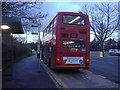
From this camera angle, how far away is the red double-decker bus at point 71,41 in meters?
13.7

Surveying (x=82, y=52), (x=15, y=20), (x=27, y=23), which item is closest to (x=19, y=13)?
(x=15, y=20)

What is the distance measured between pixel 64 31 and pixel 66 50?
1253mm

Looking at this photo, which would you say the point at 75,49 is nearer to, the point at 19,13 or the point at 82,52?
the point at 82,52

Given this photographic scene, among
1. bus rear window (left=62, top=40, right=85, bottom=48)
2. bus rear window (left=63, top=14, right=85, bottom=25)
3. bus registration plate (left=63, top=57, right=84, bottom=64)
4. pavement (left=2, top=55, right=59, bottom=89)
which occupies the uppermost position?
bus rear window (left=63, top=14, right=85, bottom=25)

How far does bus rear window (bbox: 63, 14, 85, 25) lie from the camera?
14.0 meters

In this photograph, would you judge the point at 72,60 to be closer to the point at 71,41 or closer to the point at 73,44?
the point at 73,44

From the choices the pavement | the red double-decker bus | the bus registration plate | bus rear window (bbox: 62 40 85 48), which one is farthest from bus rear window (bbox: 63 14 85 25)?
the pavement

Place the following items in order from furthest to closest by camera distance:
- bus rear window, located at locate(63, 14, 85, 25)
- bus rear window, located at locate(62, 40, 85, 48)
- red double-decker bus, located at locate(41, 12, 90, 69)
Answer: bus rear window, located at locate(63, 14, 85, 25), bus rear window, located at locate(62, 40, 85, 48), red double-decker bus, located at locate(41, 12, 90, 69)

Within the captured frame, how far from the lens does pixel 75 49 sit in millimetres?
13898

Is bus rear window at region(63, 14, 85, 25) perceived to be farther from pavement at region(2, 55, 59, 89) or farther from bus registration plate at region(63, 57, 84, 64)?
pavement at region(2, 55, 59, 89)

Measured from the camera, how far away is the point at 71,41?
13.9 meters

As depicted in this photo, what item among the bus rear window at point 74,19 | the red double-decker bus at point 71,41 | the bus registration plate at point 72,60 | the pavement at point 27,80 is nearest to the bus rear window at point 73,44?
the red double-decker bus at point 71,41

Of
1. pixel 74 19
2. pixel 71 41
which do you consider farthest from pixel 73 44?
pixel 74 19

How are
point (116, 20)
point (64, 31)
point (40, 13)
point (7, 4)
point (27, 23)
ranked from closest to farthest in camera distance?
point (7, 4)
point (40, 13)
point (64, 31)
point (27, 23)
point (116, 20)
